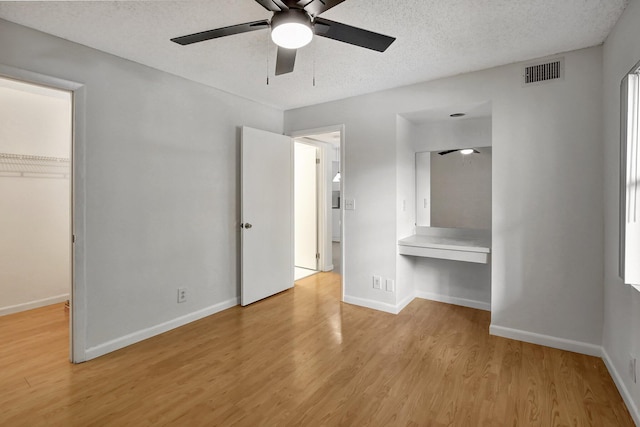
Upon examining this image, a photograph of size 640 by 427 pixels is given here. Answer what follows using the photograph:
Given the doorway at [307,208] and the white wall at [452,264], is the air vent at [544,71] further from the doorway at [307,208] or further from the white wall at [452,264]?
the doorway at [307,208]

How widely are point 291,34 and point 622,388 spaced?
111 inches

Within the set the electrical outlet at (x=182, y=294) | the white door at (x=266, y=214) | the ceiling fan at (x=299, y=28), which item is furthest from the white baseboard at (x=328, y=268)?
the ceiling fan at (x=299, y=28)

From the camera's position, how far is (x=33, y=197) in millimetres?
3654

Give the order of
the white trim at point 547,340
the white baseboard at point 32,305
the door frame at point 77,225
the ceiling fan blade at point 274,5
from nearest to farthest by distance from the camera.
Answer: the ceiling fan blade at point 274,5 < the door frame at point 77,225 < the white trim at point 547,340 < the white baseboard at point 32,305

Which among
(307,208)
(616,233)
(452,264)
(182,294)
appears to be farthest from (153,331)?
(616,233)

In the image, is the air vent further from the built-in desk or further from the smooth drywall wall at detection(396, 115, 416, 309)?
the built-in desk

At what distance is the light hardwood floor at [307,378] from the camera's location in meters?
1.87

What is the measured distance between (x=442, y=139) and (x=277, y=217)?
6.95 ft

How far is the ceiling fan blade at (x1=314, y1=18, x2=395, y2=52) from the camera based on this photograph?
5.51 feet

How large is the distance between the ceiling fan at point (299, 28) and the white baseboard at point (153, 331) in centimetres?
233

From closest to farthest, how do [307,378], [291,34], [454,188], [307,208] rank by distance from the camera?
[291,34] < [307,378] < [454,188] < [307,208]

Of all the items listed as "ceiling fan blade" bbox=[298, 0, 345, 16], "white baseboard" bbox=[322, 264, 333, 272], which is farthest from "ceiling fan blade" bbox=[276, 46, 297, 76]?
"white baseboard" bbox=[322, 264, 333, 272]

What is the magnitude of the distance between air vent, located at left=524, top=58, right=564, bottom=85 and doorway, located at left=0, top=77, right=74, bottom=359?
434 centimetres

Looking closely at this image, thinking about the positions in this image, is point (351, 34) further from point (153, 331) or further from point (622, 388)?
point (153, 331)
